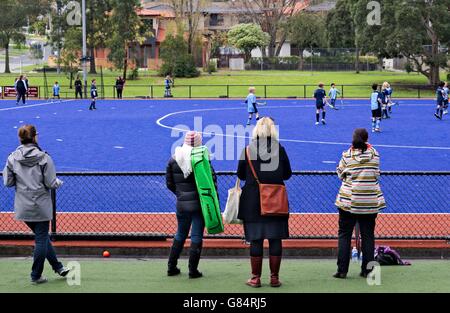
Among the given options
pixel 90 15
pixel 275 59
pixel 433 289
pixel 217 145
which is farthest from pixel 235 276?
pixel 275 59

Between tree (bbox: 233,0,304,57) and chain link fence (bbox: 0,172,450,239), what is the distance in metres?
77.8

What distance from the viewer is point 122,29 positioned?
74625 millimetres

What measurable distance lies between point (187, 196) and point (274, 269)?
128cm

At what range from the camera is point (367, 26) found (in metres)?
59.9

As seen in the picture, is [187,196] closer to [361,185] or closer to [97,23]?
[361,185]

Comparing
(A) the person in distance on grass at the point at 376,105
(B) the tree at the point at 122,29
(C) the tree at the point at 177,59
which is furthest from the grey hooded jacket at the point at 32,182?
(C) the tree at the point at 177,59

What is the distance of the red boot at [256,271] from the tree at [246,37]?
3093 inches

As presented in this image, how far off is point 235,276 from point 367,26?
173ft

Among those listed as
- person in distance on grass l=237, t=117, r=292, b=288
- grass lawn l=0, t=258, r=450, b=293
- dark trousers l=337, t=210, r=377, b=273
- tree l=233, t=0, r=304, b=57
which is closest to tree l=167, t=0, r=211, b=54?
tree l=233, t=0, r=304, b=57

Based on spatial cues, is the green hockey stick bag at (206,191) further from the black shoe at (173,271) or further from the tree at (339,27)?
the tree at (339,27)

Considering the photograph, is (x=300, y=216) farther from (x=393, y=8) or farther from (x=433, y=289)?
(x=393, y=8)

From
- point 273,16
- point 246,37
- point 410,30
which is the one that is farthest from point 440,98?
point 273,16

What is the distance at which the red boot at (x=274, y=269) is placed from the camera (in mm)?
8609

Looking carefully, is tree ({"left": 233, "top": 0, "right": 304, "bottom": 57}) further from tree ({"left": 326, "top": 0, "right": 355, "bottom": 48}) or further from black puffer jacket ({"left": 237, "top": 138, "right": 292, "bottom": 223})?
black puffer jacket ({"left": 237, "top": 138, "right": 292, "bottom": 223})
